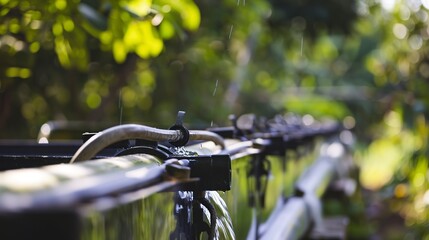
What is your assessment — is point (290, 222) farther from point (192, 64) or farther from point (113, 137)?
point (192, 64)

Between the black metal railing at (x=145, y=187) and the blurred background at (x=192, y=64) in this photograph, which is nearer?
the black metal railing at (x=145, y=187)

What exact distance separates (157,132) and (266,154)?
184 centimetres

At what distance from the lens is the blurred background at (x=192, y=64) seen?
4152 millimetres

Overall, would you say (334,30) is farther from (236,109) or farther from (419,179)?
(236,109)

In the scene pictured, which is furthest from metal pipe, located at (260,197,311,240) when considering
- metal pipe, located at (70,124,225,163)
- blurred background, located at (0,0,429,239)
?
metal pipe, located at (70,124,225,163)

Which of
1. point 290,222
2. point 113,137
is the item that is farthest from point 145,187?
point 290,222

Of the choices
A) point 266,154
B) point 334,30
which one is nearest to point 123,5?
point 266,154

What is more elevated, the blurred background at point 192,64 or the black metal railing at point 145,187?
the blurred background at point 192,64

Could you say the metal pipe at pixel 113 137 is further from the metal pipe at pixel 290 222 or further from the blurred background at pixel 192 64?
the metal pipe at pixel 290 222

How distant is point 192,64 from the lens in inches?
372

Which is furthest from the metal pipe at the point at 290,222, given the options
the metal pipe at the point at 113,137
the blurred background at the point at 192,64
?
the metal pipe at the point at 113,137

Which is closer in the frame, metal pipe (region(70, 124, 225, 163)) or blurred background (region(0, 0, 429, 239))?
metal pipe (region(70, 124, 225, 163))

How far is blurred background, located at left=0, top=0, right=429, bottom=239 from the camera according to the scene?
4.15 m

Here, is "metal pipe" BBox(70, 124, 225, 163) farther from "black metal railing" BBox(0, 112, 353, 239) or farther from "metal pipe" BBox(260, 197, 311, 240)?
"metal pipe" BBox(260, 197, 311, 240)
